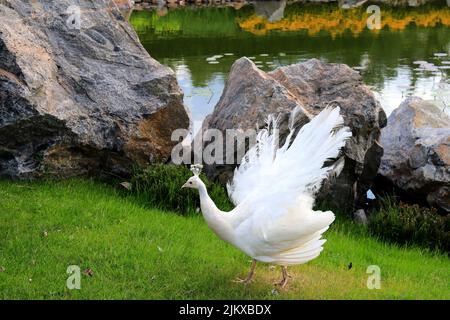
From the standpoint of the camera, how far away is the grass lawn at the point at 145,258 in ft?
19.8

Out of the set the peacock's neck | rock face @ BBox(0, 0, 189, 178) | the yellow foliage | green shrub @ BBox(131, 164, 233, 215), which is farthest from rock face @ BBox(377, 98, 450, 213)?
the yellow foliage

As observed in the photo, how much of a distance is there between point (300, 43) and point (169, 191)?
1359cm

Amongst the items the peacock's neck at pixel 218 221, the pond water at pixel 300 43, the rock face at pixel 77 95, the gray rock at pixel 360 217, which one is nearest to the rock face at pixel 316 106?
the gray rock at pixel 360 217

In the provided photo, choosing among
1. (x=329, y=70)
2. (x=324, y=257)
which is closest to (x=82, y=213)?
(x=324, y=257)

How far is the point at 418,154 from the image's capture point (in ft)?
29.1

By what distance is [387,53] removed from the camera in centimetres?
1977

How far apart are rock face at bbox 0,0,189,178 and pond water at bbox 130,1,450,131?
8.45 ft

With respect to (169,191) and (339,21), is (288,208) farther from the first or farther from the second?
(339,21)

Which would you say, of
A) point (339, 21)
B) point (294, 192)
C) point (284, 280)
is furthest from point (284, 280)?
point (339, 21)

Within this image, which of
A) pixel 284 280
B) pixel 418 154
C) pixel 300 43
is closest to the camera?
pixel 284 280

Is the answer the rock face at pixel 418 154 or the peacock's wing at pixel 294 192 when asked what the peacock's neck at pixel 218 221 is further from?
the rock face at pixel 418 154

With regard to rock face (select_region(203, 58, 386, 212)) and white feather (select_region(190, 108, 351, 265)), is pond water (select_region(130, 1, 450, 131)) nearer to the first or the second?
rock face (select_region(203, 58, 386, 212))

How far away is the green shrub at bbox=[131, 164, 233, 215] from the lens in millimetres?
8234

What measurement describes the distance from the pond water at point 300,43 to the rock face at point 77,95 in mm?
2575
